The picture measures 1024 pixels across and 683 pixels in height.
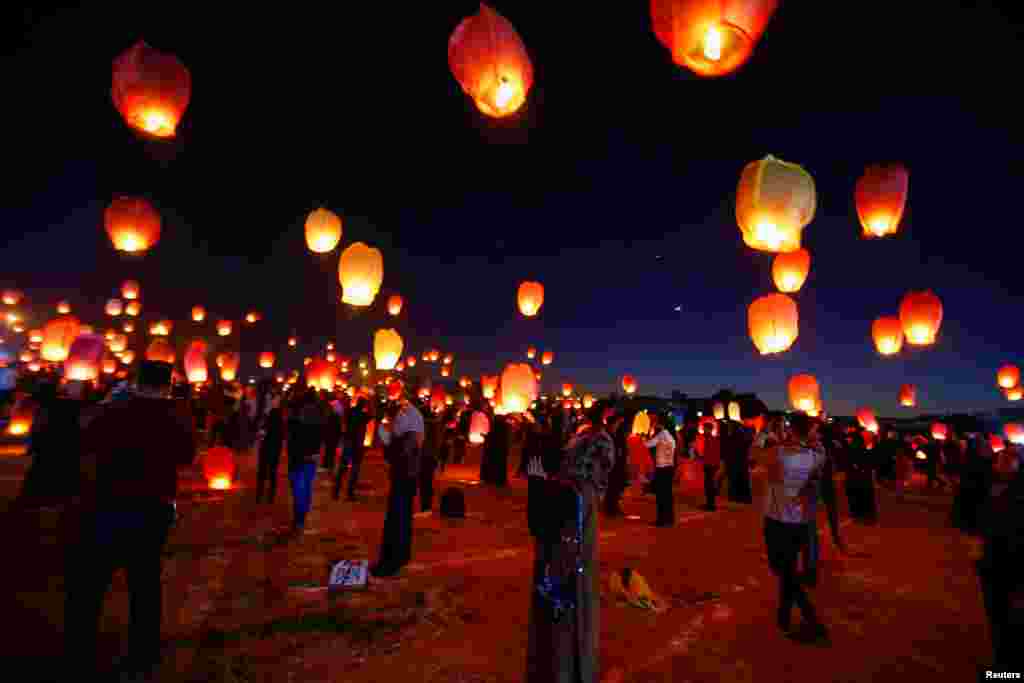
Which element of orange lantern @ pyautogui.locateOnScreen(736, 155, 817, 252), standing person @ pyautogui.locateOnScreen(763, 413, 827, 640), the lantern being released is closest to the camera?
standing person @ pyautogui.locateOnScreen(763, 413, 827, 640)

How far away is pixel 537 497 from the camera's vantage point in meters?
2.70

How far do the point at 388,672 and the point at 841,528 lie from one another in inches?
356

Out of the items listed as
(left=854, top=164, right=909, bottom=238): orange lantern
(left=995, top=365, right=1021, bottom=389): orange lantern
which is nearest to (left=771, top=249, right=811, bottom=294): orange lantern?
(left=854, top=164, right=909, bottom=238): orange lantern

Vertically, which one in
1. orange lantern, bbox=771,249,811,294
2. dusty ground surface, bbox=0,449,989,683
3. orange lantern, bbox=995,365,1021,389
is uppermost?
orange lantern, bbox=771,249,811,294

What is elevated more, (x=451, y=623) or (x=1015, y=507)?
(x=1015, y=507)

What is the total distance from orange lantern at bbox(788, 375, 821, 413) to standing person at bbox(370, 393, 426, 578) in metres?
12.0

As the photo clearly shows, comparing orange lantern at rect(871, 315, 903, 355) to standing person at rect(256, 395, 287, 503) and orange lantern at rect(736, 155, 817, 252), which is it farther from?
standing person at rect(256, 395, 287, 503)

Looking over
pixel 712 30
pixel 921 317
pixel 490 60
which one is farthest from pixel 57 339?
pixel 921 317

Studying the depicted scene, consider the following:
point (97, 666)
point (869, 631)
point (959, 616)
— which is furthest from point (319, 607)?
point (959, 616)

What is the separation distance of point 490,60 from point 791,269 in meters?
6.71

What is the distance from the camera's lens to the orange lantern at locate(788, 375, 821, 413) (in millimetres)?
13242

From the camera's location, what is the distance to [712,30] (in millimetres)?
3496

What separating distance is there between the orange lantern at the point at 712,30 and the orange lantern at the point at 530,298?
971 centimetres

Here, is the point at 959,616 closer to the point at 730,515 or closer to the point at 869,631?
the point at 869,631
